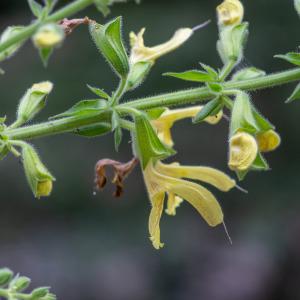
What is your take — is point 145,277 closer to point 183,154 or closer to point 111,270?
point 111,270

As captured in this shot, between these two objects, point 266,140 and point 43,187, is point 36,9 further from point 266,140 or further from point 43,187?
point 266,140

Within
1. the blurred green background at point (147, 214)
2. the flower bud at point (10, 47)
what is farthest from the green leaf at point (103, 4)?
the blurred green background at point (147, 214)

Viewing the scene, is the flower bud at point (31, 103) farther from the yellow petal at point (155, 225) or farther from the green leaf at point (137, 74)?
the yellow petal at point (155, 225)

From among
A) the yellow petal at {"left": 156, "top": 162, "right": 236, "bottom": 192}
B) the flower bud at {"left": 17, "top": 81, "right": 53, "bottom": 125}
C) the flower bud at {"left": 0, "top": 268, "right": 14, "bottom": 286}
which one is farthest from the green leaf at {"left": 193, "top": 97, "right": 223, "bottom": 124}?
the flower bud at {"left": 0, "top": 268, "right": 14, "bottom": 286}

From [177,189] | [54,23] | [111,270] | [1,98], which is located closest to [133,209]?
[111,270]

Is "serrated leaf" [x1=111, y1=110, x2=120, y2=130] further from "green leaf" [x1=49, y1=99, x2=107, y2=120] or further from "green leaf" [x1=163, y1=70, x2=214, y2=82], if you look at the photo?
"green leaf" [x1=163, y1=70, x2=214, y2=82]
